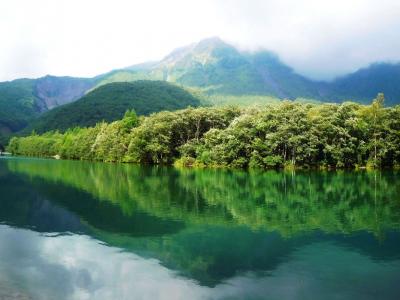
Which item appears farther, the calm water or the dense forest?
the dense forest

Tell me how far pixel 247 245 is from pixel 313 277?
568 cm

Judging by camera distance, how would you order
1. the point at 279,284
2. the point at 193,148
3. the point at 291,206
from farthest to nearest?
the point at 193,148 < the point at 291,206 < the point at 279,284

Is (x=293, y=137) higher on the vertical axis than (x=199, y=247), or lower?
higher

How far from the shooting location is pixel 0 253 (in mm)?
20766

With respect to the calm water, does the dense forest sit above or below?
above

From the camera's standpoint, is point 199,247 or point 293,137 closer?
point 199,247

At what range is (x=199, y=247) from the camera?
2139 centimetres

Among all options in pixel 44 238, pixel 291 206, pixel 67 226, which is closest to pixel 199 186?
pixel 291 206

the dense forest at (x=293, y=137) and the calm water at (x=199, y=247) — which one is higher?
the dense forest at (x=293, y=137)

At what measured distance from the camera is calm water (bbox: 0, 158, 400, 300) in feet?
50.7

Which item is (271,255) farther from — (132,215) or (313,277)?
(132,215)

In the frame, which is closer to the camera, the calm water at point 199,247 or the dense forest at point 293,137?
the calm water at point 199,247

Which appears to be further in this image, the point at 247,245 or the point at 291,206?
the point at 291,206

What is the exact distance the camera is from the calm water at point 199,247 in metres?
15.5
